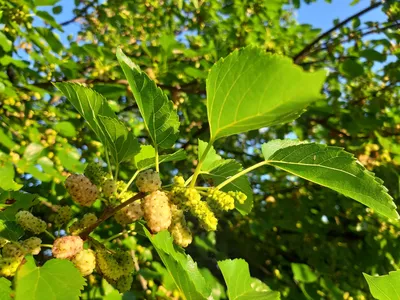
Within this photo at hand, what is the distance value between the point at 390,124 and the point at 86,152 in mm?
1800

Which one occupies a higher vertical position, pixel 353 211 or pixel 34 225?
pixel 34 225

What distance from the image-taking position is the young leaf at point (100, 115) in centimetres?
75

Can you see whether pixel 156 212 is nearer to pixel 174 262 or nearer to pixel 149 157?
pixel 174 262

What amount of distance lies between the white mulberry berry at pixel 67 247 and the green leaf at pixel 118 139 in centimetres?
17

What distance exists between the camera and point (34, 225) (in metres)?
0.83

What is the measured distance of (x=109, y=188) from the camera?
2.68 ft

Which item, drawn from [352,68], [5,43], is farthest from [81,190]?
[352,68]

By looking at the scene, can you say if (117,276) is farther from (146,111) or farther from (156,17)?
(156,17)

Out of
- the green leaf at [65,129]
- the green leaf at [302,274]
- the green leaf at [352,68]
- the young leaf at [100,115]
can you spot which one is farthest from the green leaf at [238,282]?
the green leaf at [352,68]

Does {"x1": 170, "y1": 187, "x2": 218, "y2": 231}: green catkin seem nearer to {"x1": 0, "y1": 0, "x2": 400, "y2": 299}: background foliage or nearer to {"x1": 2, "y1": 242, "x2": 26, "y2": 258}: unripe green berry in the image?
{"x1": 2, "y1": 242, "x2": 26, "y2": 258}: unripe green berry

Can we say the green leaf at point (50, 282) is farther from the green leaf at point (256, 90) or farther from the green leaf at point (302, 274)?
the green leaf at point (302, 274)

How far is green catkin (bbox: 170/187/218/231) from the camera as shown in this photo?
732 mm

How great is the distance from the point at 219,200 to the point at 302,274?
63.3 inches

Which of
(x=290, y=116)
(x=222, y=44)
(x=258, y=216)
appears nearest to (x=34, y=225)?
(x=290, y=116)
